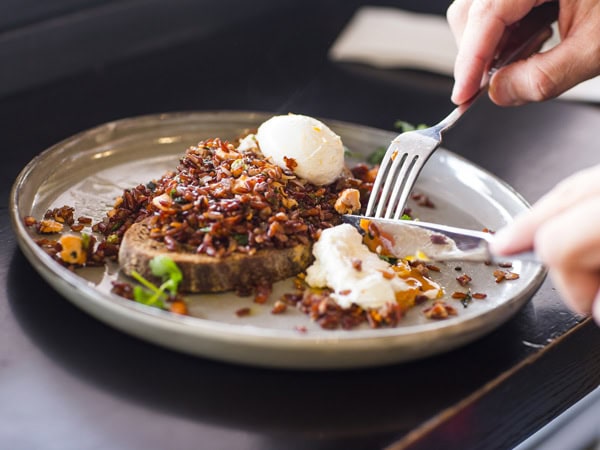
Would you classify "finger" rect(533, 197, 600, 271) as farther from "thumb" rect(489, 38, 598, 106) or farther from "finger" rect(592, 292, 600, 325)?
"thumb" rect(489, 38, 598, 106)

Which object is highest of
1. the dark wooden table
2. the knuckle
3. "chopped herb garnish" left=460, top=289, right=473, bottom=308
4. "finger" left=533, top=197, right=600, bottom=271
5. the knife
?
"finger" left=533, top=197, right=600, bottom=271

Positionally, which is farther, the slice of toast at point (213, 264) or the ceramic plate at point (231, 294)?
the slice of toast at point (213, 264)

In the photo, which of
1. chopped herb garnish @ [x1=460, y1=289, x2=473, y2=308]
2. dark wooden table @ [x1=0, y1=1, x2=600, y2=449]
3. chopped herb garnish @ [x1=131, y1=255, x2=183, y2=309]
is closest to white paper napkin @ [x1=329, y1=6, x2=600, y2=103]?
dark wooden table @ [x1=0, y1=1, x2=600, y2=449]

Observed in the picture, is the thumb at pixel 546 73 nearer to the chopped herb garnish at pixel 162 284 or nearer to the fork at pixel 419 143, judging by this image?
the fork at pixel 419 143

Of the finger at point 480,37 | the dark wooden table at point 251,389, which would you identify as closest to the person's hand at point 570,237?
the dark wooden table at point 251,389

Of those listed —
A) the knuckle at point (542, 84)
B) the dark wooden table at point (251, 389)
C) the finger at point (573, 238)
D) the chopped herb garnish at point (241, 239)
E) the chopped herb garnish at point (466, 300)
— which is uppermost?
the finger at point (573, 238)
